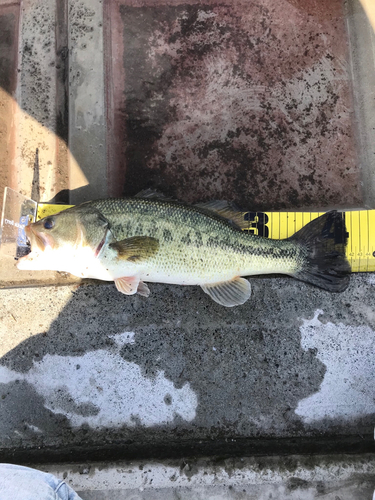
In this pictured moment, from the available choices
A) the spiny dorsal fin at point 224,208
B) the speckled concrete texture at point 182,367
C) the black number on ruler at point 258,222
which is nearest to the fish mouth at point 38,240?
the speckled concrete texture at point 182,367

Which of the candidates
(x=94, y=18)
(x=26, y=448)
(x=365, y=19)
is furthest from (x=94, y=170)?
(x=365, y=19)

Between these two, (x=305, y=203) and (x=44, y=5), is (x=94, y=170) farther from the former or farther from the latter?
(x=305, y=203)

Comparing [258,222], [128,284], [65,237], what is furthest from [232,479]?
[65,237]

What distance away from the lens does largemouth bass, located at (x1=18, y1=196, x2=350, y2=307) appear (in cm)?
251

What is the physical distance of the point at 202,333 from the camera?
9.35 feet

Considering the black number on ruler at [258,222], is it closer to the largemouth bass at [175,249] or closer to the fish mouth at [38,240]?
the largemouth bass at [175,249]

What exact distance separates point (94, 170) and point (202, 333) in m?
1.79

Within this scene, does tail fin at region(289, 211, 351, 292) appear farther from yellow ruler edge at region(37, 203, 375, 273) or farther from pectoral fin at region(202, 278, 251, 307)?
pectoral fin at region(202, 278, 251, 307)

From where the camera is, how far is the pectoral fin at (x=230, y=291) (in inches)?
106

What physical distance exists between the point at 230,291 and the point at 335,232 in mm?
1029

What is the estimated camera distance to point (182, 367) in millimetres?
2803

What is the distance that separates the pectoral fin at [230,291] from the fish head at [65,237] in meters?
0.97

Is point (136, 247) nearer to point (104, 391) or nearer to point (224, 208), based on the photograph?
point (224, 208)

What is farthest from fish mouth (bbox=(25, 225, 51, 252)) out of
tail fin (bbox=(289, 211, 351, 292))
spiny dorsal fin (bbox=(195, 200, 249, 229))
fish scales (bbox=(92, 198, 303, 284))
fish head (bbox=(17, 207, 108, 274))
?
tail fin (bbox=(289, 211, 351, 292))
